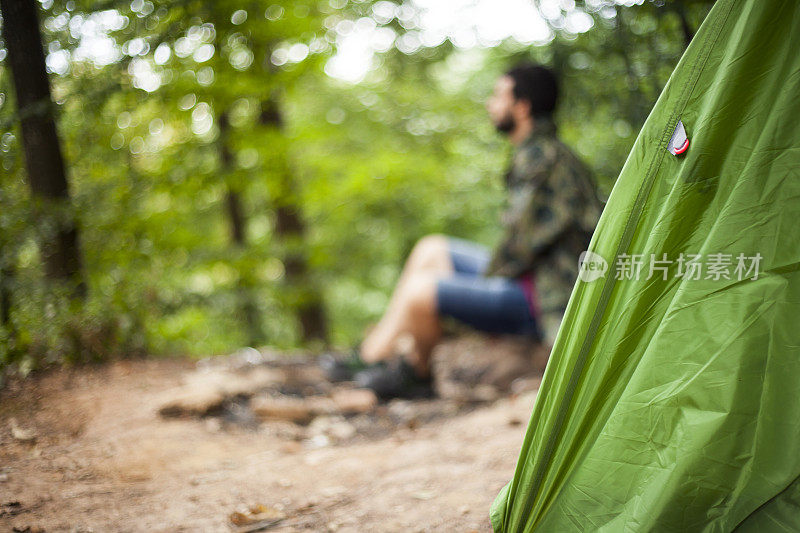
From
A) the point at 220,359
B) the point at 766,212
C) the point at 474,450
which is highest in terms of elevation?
the point at 766,212

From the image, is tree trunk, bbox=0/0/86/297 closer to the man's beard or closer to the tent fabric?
the man's beard

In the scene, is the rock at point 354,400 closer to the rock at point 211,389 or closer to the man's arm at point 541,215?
the rock at point 211,389

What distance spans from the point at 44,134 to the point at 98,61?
0.49 m

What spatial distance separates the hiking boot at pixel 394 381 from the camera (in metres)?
3.05

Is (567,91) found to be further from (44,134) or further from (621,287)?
(44,134)

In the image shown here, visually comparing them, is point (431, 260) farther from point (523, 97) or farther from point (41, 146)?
point (41, 146)

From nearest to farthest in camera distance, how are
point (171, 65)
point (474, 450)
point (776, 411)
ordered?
1. point (776, 411)
2. point (474, 450)
3. point (171, 65)

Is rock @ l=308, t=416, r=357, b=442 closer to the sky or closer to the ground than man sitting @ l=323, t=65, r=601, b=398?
closer to the ground

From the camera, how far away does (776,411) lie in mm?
1177

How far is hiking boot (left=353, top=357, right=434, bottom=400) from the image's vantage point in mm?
3051

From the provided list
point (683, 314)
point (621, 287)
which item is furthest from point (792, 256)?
point (621, 287)

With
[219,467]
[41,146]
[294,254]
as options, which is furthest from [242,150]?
[219,467]

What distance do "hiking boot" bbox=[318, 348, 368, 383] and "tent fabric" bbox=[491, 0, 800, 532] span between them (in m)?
1.94

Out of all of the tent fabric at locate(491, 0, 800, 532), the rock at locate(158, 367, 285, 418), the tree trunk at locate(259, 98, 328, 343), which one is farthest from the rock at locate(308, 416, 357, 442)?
the tree trunk at locate(259, 98, 328, 343)
